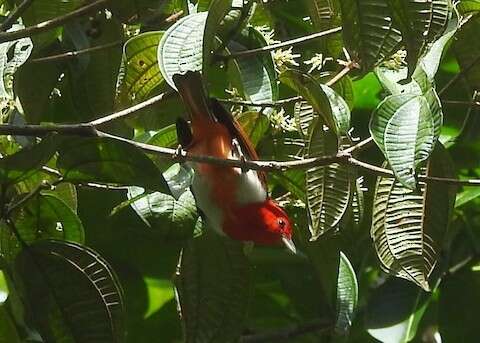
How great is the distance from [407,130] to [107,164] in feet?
1.19

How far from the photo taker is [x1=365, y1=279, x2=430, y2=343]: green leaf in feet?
7.51

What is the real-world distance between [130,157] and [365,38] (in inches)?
12.4

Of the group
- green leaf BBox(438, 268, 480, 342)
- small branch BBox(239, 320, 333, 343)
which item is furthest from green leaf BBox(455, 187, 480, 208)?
small branch BBox(239, 320, 333, 343)

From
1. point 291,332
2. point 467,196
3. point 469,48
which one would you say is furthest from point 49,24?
point 467,196

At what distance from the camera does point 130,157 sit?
134cm

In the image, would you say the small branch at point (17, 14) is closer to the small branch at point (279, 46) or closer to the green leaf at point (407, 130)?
the small branch at point (279, 46)

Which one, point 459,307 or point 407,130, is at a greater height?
point 407,130

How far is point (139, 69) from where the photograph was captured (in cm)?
164

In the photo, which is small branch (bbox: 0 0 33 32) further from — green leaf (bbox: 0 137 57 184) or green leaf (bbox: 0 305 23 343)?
green leaf (bbox: 0 305 23 343)

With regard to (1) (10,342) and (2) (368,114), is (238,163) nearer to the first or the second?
(1) (10,342)

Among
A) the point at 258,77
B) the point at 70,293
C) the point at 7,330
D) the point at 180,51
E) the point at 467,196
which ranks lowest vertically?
the point at 467,196

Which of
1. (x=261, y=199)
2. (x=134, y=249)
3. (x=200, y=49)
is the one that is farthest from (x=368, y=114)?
(x=200, y=49)

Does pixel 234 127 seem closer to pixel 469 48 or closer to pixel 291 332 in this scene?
pixel 469 48

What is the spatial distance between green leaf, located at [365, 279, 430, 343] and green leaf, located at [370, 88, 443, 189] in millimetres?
1018
